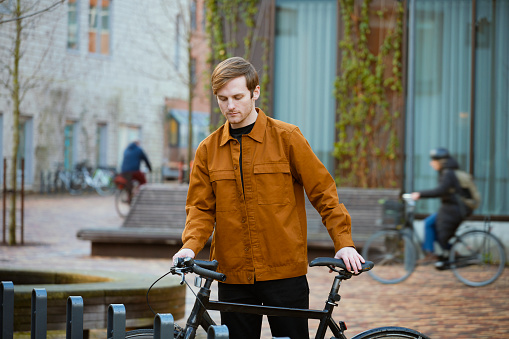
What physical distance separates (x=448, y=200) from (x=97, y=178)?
21.5m

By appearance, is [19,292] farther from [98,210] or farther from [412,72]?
[98,210]

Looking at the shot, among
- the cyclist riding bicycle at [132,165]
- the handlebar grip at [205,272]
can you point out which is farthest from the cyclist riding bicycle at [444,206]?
the cyclist riding bicycle at [132,165]

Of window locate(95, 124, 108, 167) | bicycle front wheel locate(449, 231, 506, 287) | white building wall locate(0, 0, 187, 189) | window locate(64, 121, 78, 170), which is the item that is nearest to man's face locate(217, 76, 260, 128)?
bicycle front wheel locate(449, 231, 506, 287)

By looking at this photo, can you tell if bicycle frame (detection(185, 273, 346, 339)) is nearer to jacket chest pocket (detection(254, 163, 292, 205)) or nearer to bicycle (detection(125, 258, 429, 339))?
bicycle (detection(125, 258, 429, 339))

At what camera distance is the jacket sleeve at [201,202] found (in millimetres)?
3611

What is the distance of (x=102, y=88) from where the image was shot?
1255 inches

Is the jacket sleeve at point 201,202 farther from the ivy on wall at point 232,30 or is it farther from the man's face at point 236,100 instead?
the ivy on wall at point 232,30

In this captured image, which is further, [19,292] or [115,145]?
[115,145]

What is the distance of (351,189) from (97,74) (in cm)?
2001

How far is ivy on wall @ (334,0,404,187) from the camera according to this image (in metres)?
13.8

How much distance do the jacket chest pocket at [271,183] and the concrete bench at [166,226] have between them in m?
7.93

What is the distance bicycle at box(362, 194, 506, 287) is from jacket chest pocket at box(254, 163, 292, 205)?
6.94 m

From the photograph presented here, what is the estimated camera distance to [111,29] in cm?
3203

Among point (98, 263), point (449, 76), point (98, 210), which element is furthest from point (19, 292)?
point (98, 210)
